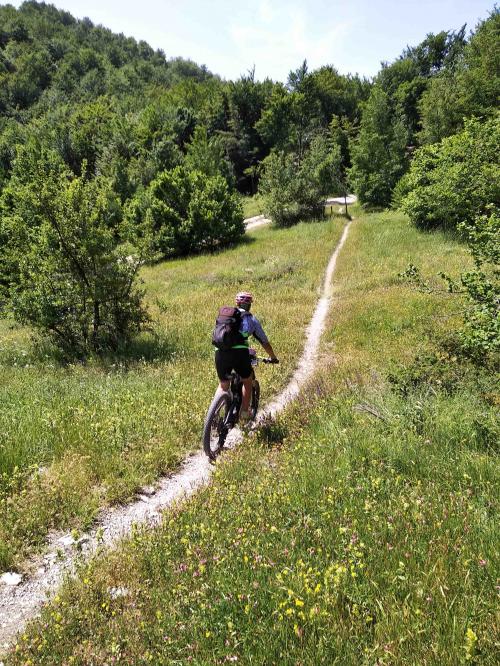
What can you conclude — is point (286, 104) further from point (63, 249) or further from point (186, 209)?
point (63, 249)

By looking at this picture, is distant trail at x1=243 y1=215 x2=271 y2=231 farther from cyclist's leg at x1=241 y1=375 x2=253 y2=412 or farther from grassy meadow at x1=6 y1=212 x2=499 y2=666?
grassy meadow at x1=6 y1=212 x2=499 y2=666

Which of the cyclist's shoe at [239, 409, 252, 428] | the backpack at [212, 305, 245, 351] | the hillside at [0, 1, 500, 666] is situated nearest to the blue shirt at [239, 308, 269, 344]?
the backpack at [212, 305, 245, 351]

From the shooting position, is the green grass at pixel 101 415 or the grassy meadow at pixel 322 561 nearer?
the grassy meadow at pixel 322 561

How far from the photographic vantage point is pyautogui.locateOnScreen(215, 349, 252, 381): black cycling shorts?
6465 mm

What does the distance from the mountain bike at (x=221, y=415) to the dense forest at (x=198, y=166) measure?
4054 mm

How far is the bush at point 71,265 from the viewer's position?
10.4 m

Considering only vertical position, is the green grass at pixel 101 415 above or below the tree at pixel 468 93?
below

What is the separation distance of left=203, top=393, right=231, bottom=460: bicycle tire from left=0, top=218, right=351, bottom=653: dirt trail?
0.80 feet

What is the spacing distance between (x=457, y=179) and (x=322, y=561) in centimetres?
2708

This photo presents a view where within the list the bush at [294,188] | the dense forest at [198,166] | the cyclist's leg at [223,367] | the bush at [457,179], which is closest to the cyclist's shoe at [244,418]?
the cyclist's leg at [223,367]

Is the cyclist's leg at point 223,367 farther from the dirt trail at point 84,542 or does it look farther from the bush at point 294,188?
the bush at point 294,188

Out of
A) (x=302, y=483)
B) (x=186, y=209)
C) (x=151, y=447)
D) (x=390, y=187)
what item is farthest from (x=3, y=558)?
(x=390, y=187)

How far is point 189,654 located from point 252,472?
2.73m

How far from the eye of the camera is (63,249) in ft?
34.8
